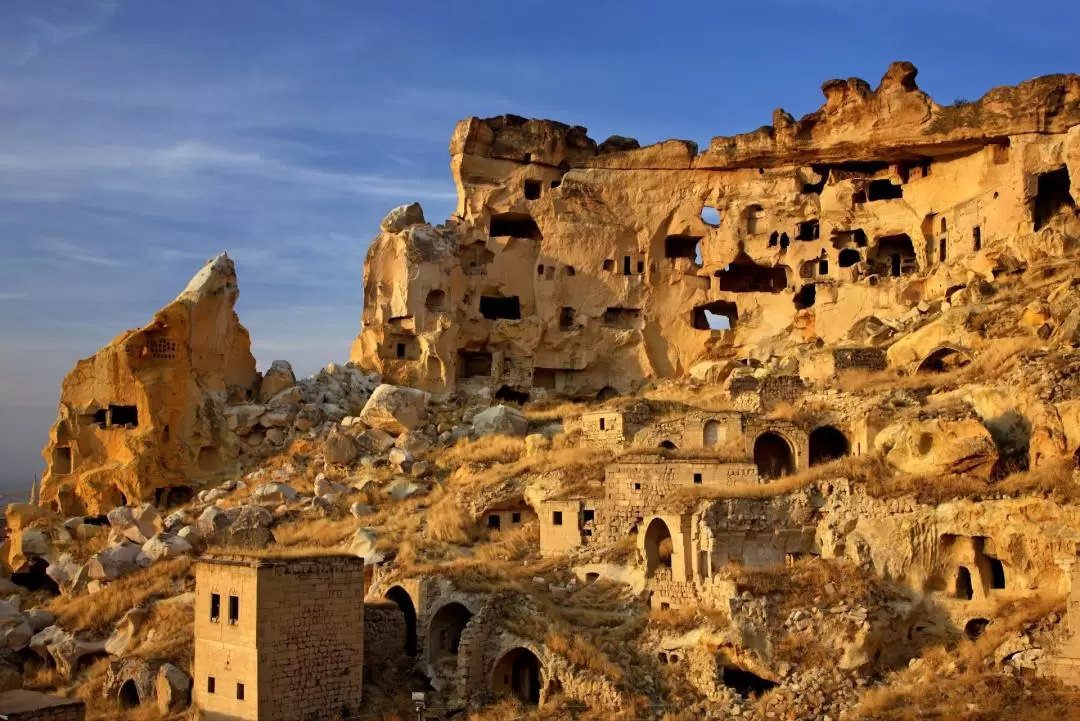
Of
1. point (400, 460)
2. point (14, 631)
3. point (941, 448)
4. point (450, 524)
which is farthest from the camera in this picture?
point (400, 460)

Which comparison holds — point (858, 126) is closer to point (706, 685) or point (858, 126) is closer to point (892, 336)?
point (892, 336)

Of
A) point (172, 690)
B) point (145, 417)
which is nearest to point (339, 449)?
point (145, 417)

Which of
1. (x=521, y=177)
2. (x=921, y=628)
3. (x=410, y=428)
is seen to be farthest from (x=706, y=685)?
(x=521, y=177)

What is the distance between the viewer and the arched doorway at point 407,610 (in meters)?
20.8

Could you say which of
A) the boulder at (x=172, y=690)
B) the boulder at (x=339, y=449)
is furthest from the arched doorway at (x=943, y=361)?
the boulder at (x=172, y=690)

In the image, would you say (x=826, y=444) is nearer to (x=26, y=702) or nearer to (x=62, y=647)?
(x=62, y=647)

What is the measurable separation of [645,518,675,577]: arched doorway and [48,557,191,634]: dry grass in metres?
8.54

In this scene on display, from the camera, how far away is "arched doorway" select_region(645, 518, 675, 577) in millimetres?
21391

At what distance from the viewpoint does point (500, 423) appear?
100 feet

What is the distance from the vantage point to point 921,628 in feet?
63.6

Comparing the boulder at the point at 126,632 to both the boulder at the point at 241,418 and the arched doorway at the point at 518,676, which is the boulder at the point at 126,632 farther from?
the boulder at the point at 241,418

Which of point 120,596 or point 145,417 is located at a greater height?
point 145,417

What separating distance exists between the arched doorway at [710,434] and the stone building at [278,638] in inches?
327

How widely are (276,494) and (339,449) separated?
2.11m
